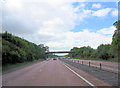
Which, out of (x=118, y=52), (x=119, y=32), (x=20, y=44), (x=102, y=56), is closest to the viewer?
(x=20, y=44)

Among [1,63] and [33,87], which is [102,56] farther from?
[33,87]

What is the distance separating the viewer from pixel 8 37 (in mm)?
29047

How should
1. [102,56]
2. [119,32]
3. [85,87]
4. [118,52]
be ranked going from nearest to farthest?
[85,87] < [119,32] < [118,52] < [102,56]

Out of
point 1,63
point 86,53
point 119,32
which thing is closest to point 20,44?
point 1,63

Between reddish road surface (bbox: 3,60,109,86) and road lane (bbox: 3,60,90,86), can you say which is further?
road lane (bbox: 3,60,90,86)

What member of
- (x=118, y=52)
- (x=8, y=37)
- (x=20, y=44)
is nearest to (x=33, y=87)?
(x=8, y=37)

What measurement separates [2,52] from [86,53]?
11229 cm

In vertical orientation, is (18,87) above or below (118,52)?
below

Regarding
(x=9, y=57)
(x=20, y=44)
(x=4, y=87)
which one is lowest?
(x=4, y=87)

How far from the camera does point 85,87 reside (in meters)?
8.51

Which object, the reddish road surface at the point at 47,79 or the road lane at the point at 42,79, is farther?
the road lane at the point at 42,79

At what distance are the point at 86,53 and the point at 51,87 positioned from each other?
403 feet

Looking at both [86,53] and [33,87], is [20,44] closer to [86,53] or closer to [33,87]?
[33,87]

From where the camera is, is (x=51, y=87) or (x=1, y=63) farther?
(x=1, y=63)
